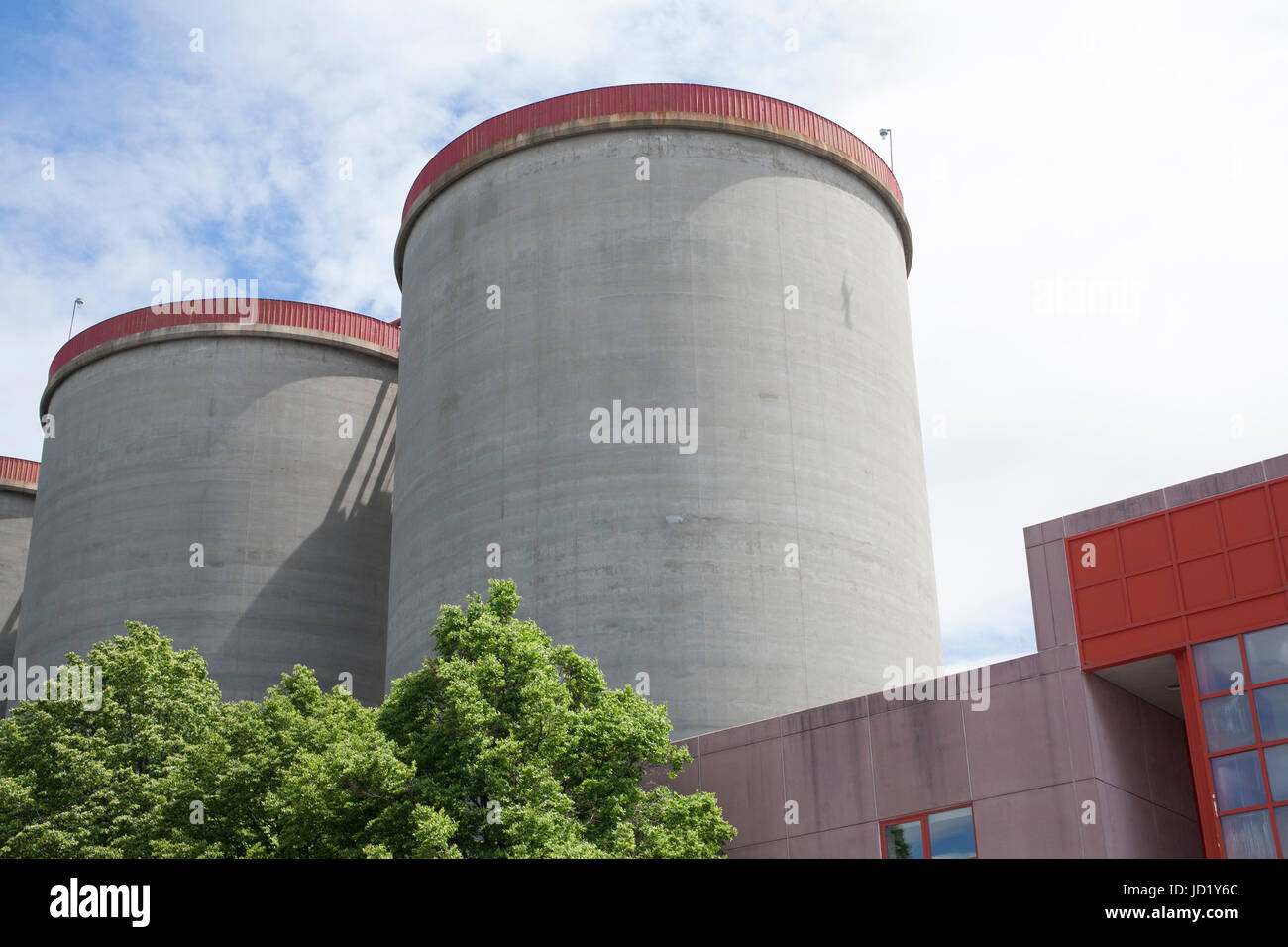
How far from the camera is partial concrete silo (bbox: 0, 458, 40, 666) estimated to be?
216 ft

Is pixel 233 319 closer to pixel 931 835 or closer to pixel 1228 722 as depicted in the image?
pixel 931 835

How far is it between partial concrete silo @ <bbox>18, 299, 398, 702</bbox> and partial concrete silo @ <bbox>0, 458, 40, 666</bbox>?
12557 mm

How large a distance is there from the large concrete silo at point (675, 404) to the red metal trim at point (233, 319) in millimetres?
9922

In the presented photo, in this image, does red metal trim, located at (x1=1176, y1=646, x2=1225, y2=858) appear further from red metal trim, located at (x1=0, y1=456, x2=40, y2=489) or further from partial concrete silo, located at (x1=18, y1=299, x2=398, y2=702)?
red metal trim, located at (x1=0, y1=456, x2=40, y2=489)

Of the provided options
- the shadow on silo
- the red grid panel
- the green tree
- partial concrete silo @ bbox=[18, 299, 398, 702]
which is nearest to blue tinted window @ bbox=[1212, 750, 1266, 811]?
the red grid panel

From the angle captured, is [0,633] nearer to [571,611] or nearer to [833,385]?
[571,611]

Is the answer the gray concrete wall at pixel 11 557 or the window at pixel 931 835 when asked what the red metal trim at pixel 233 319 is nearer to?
the gray concrete wall at pixel 11 557

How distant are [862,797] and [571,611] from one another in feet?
33.3

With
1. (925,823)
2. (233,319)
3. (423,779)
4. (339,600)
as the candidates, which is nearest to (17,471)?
(233,319)

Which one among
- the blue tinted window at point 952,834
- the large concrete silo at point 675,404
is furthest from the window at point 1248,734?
the large concrete silo at point 675,404

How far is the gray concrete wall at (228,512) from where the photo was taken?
49.7 metres

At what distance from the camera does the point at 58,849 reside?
31.8 metres

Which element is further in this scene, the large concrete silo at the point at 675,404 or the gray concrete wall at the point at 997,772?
the large concrete silo at the point at 675,404
